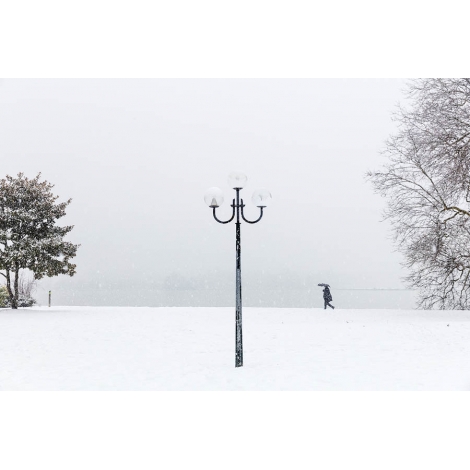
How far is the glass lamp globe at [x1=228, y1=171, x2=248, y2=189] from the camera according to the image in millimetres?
9969

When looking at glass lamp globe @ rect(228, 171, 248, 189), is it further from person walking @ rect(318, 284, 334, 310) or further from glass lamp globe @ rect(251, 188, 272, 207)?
person walking @ rect(318, 284, 334, 310)

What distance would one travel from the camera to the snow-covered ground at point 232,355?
8586 mm

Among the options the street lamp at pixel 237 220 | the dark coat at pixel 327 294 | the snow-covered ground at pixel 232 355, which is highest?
the street lamp at pixel 237 220

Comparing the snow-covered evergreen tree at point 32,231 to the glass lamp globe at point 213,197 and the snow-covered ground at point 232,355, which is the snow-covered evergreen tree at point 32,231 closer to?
the snow-covered ground at point 232,355

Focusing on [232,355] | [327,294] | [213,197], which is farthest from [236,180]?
[327,294]

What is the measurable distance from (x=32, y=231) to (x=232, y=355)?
1773cm

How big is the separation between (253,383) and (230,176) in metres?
4.56

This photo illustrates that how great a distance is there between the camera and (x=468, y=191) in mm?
18047

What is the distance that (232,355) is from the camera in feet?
36.3

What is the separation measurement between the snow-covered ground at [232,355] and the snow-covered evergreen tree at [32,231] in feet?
20.8

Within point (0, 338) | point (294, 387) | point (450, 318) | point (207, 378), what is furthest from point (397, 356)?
point (0, 338)

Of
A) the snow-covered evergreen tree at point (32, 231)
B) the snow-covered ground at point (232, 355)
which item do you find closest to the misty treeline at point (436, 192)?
the snow-covered ground at point (232, 355)

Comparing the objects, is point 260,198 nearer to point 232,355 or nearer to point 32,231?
point 232,355

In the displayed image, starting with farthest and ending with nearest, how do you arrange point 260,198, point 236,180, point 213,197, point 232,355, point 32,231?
point 32,231
point 232,355
point 260,198
point 236,180
point 213,197
